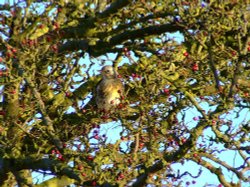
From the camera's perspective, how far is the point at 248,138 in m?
9.08

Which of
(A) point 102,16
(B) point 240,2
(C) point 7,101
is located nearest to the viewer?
(B) point 240,2

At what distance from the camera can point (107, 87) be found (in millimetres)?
12758

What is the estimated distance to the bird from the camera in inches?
476

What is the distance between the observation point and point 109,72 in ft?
40.2

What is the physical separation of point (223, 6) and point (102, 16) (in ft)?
5.87

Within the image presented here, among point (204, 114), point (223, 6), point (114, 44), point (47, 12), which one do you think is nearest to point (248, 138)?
point (204, 114)

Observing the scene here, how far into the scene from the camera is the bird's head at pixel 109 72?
1212cm

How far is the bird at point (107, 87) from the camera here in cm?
1208

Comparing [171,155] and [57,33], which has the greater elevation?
[57,33]

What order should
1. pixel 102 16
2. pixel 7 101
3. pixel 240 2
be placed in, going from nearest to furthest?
pixel 240 2 < pixel 102 16 < pixel 7 101

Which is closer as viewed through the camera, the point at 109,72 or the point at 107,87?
the point at 109,72

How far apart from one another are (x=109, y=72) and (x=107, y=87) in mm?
544

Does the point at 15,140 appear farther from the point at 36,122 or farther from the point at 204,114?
the point at 204,114

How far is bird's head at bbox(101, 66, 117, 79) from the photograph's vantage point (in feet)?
39.8
